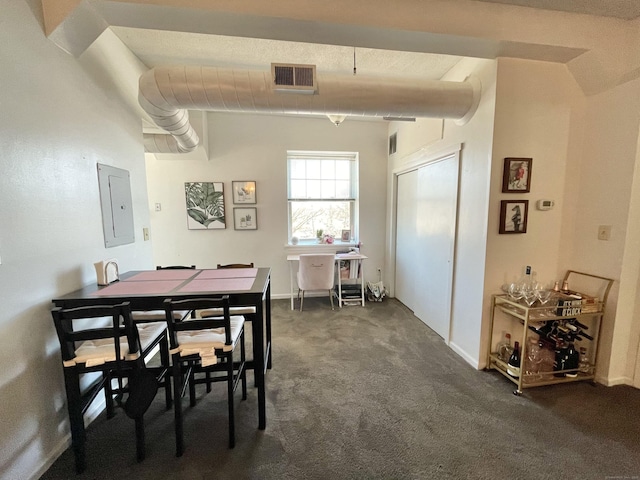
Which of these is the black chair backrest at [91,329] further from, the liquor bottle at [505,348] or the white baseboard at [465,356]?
the liquor bottle at [505,348]

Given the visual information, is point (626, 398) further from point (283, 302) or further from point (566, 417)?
point (283, 302)

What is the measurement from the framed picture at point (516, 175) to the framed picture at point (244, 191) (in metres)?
3.14

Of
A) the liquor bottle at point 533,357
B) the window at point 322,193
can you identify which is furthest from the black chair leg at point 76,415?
the window at point 322,193

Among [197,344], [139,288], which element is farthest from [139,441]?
[139,288]

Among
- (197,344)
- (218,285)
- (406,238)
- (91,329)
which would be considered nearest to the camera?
(91,329)

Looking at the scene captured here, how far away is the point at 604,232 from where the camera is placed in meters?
2.08

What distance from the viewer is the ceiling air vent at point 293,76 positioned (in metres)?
1.99

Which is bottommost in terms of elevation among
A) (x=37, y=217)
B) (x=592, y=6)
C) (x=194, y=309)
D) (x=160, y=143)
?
(x=194, y=309)

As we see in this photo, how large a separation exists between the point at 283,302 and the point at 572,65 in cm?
402

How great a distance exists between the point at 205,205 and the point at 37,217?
2580 millimetres

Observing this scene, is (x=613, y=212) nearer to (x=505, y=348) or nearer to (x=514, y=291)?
(x=514, y=291)

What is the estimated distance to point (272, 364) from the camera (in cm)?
243

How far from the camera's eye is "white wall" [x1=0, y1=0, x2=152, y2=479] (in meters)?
1.28

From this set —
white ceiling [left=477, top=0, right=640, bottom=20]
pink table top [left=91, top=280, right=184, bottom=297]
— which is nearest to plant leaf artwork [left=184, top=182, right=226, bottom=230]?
pink table top [left=91, top=280, right=184, bottom=297]
